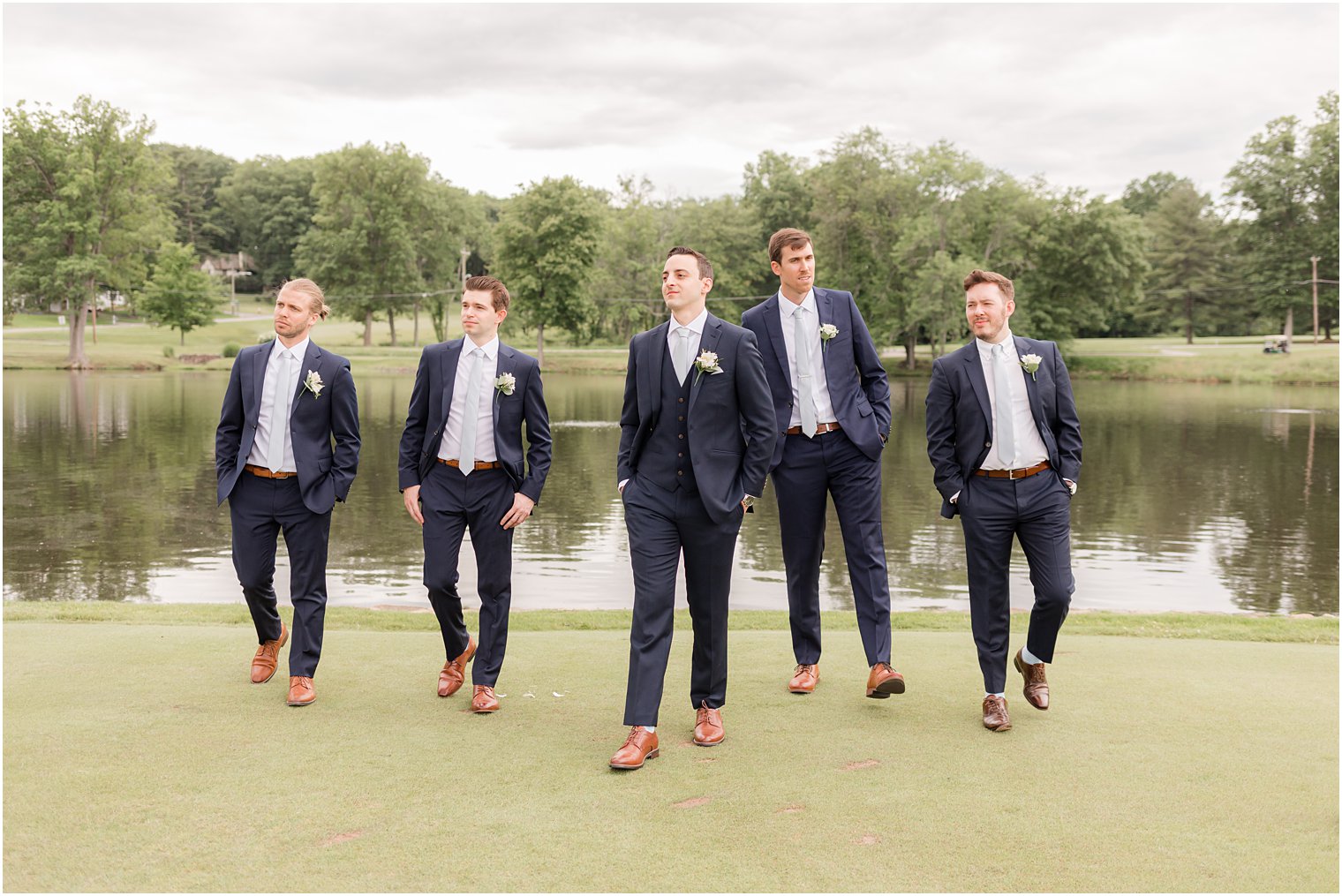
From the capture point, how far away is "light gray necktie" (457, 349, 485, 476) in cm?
588

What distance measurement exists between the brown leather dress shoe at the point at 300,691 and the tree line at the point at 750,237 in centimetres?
5957

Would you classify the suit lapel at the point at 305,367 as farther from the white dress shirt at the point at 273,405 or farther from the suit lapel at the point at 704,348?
the suit lapel at the point at 704,348

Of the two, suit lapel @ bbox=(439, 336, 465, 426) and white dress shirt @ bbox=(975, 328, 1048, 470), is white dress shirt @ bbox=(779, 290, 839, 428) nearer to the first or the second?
white dress shirt @ bbox=(975, 328, 1048, 470)

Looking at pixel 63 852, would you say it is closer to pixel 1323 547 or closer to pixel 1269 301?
pixel 1323 547

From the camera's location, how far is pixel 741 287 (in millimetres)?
85438

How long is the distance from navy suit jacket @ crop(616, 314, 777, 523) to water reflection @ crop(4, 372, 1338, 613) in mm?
6298

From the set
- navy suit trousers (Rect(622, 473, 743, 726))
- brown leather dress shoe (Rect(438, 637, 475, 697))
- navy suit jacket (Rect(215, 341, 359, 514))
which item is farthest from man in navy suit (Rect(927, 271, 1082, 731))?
navy suit jacket (Rect(215, 341, 359, 514))

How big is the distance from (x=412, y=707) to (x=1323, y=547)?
49.4ft

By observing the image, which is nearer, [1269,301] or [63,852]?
[63,852]

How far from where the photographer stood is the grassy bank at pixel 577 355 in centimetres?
6212

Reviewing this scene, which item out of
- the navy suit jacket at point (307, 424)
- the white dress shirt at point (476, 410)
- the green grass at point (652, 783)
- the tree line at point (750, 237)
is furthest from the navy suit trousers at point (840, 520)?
the tree line at point (750, 237)

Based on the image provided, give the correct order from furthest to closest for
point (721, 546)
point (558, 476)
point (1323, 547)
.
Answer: point (558, 476) → point (1323, 547) → point (721, 546)

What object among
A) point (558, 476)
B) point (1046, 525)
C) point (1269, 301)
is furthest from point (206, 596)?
point (1269, 301)

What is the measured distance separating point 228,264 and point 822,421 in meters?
125
